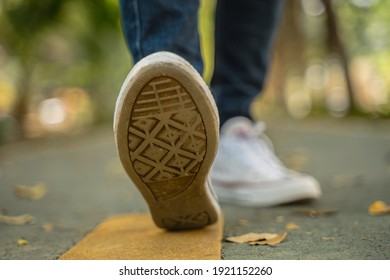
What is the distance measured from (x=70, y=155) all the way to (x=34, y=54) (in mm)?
2217

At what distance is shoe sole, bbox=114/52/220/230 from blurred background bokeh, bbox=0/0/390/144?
126cm

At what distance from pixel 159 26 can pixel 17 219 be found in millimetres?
641

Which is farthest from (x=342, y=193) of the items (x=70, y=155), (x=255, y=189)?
(x=70, y=155)

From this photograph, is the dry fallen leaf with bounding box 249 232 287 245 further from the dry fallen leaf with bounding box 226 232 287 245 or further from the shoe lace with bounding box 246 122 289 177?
the shoe lace with bounding box 246 122 289 177

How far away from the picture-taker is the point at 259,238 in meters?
0.93

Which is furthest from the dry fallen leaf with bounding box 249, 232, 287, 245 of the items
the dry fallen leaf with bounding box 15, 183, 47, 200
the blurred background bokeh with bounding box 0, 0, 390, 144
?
the blurred background bokeh with bounding box 0, 0, 390, 144

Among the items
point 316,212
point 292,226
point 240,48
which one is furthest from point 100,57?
point 292,226

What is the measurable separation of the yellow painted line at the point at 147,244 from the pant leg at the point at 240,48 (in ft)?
1.35

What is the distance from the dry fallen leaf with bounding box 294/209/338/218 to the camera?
1169 mm

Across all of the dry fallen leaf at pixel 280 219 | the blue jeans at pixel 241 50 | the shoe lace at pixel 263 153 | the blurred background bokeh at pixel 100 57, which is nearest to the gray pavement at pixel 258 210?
the dry fallen leaf at pixel 280 219

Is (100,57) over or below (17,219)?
over

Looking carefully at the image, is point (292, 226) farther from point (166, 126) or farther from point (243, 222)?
point (166, 126)

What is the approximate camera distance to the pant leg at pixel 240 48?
1.37 metres
